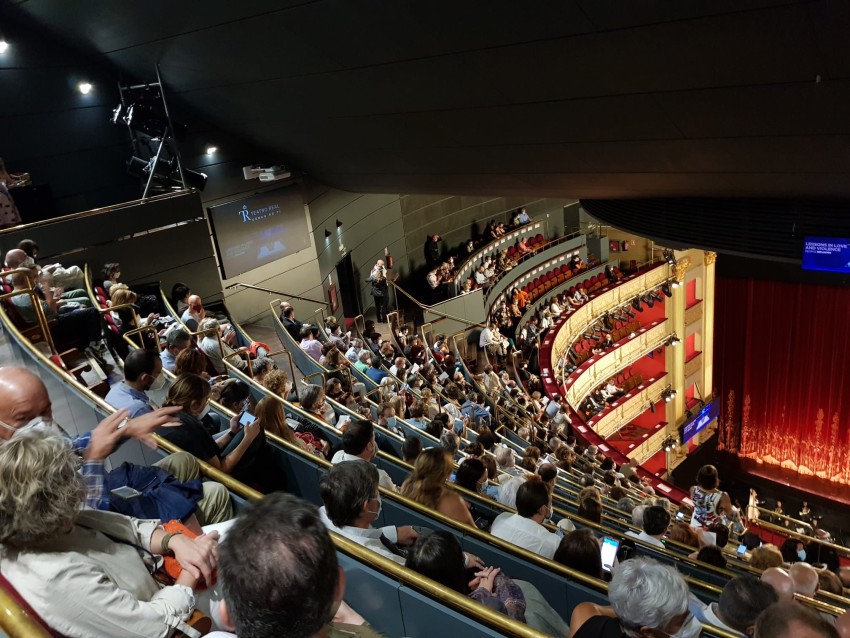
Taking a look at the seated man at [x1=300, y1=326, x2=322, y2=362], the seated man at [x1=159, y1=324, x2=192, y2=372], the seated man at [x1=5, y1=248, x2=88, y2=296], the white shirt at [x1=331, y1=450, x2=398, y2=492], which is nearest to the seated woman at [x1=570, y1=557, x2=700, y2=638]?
the white shirt at [x1=331, y1=450, x2=398, y2=492]

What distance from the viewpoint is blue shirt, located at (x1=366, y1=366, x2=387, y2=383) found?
927 cm

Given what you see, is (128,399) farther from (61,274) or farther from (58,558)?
(61,274)

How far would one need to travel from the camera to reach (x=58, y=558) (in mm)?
1617

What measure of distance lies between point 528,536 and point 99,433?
8.04 feet

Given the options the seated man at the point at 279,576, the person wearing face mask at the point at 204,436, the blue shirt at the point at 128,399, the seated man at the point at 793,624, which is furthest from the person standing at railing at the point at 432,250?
the seated man at the point at 279,576

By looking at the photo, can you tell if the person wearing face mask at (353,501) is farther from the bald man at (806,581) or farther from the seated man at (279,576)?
the bald man at (806,581)

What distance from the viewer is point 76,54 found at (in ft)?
34.2

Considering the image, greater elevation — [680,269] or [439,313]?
[439,313]

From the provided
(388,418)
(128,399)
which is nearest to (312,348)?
(388,418)

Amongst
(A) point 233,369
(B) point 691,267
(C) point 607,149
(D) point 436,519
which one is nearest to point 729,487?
(B) point 691,267

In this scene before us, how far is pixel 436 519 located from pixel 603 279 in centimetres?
1614

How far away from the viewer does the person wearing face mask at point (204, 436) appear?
322cm

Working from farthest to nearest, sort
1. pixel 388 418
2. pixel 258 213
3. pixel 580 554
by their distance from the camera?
pixel 258 213
pixel 388 418
pixel 580 554

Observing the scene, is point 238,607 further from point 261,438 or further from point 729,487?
point 729,487
